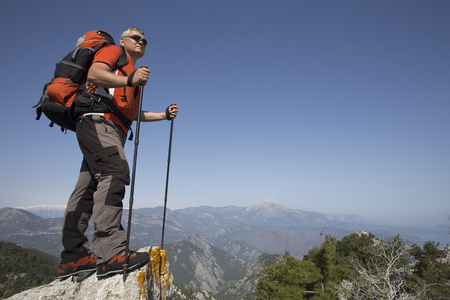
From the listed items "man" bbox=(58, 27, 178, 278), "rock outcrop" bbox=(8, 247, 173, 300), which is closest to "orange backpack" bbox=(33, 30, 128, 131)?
"man" bbox=(58, 27, 178, 278)

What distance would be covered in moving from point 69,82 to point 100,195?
150 cm

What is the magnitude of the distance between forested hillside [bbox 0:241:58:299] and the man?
129386 mm

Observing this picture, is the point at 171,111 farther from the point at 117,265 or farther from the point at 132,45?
the point at 117,265

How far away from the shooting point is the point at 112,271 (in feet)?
8.57

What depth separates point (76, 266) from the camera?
9.59ft

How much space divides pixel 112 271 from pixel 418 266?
50040 mm

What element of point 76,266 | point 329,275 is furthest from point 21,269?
point 76,266

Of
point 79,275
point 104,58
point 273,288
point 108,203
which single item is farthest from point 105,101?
point 273,288

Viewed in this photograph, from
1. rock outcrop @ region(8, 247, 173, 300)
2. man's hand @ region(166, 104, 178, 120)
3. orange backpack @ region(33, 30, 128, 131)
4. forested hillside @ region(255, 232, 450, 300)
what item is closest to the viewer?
rock outcrop @ region(8, 247, 173, 300)

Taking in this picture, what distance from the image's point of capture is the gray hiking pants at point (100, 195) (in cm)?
266

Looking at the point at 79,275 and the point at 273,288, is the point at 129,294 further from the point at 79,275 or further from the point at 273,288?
the point at 273,288

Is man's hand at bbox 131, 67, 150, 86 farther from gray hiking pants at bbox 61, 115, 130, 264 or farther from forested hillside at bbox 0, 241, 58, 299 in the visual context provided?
forested hillside at bbox 0, 241, 58, 299

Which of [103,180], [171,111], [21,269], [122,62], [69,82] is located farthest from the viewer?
[21,269]

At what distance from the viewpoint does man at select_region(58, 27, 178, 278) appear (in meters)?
2.66
